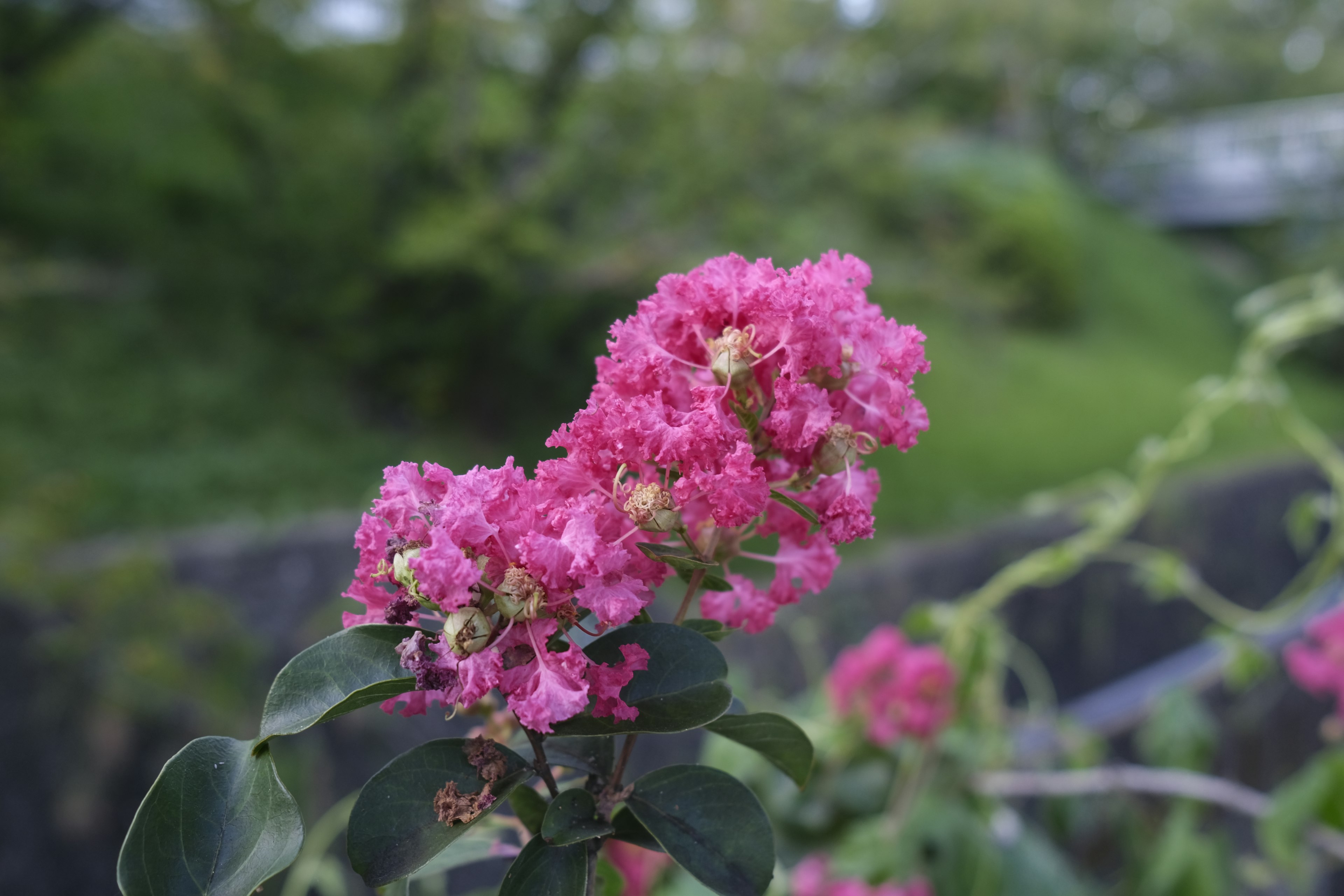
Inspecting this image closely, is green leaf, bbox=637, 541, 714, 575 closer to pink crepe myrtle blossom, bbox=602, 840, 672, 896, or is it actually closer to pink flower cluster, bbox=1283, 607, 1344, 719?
pink crepe myrtle blossom, bbox=602, 840, 672, 896

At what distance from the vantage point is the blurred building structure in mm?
9203

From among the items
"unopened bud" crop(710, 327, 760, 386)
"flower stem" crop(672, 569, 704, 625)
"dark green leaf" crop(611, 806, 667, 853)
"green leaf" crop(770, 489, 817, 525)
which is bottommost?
"dark green leaf" crop(611, 806, 667, 853)

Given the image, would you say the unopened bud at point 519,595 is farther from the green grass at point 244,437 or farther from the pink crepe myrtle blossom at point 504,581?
the green grass at point 244,437

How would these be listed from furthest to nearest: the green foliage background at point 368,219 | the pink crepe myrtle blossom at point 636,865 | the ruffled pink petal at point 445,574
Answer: the green foliage background at point 368,219
the pink crepe myrtle blossom at point 636,865
the ruffled pink petal at point 445,574

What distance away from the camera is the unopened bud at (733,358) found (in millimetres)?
349

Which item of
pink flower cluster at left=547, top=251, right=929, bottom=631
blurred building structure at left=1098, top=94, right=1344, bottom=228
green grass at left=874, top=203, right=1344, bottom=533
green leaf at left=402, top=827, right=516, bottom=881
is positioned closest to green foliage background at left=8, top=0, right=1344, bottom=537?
green grass at left=874, top=203, right=1344, bottom=533

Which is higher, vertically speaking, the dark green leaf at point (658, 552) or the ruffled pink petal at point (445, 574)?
the dark green leaf at point (658, 552)

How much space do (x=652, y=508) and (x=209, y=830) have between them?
0.19m

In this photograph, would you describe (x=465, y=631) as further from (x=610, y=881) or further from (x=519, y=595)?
(x=610, y=881)

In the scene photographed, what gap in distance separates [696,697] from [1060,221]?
6.94 metres

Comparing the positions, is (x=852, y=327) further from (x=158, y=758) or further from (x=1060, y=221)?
(x=1060, y=221)

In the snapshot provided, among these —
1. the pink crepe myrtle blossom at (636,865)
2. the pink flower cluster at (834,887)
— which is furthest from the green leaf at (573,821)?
the pink flower cluster at (834,887)

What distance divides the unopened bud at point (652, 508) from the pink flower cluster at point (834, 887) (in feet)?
2.45

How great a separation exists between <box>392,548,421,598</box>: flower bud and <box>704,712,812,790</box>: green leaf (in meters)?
0.15
